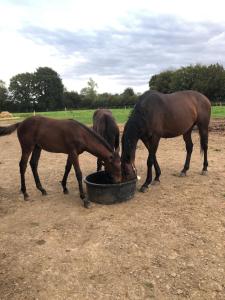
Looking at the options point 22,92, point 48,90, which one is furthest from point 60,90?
point 22,92

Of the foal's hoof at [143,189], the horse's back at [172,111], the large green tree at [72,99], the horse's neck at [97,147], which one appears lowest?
the foal's hoof at [143,189]

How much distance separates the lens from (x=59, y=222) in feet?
17.1

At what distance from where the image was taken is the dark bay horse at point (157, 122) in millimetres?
6449

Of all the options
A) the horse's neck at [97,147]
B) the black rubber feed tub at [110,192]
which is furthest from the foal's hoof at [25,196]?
the horse's neck at [97,147]

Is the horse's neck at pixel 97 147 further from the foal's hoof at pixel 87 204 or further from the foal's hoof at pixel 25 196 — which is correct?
the foal's hoof at pixel 25 196

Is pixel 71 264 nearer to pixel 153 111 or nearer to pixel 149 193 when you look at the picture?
pixel 149 193

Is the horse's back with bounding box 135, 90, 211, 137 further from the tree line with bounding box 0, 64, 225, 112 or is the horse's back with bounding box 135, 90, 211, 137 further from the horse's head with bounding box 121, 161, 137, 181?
the tree line with bounding box 0, 64, 225, 112

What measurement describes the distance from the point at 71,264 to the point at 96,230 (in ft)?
3.15

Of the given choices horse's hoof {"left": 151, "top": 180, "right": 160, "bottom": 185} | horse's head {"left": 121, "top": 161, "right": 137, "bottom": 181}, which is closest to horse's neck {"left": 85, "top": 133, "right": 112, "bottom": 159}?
horse's head {"left": 121, "top": 161, "right": 137, "bottom": 181}

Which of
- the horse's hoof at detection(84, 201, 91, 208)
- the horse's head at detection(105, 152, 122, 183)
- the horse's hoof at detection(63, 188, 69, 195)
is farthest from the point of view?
the horse's hoof at detection(63, 188, 69, 195)

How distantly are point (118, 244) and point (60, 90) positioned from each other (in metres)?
79.9

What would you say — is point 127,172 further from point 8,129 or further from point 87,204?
point 8,129

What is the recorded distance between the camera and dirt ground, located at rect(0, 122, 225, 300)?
3439 millimetres

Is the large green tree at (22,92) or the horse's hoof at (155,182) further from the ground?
the large green tree at (22,92)
